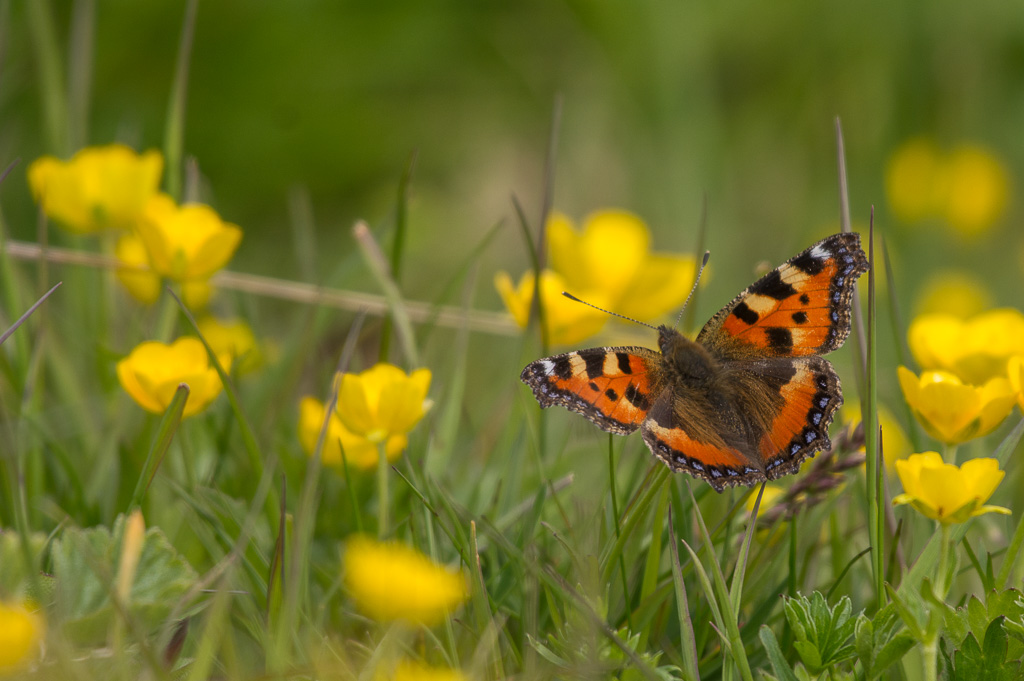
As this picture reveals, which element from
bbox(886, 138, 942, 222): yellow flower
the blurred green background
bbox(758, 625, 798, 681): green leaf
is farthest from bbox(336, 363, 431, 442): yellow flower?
bbox(886, 138, 942, 222): yellow flower

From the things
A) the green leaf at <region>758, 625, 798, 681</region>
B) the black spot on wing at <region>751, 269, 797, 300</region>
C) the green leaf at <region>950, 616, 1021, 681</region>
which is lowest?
the green leaf at <region>758, 625, 798, 681</region>

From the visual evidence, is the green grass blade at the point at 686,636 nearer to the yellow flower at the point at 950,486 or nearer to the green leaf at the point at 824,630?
the green leaf at the point at 824,630

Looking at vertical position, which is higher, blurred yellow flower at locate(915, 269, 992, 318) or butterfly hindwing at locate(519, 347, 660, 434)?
blurred yellow flower at locate(915, 269, 992, 318)

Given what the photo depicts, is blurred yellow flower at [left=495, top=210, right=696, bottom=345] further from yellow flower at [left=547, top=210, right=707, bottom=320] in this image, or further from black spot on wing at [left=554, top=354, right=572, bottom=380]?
black spot on wing at [left=554, top=354, right=572, bottom=380]

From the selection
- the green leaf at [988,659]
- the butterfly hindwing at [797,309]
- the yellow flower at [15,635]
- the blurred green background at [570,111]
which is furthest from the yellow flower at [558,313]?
the blurred green background at [570,111]

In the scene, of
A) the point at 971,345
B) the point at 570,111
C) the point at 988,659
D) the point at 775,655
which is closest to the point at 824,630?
the point at 775,655

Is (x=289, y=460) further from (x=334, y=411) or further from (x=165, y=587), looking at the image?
(x=165, y=587)
